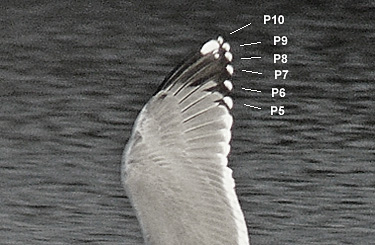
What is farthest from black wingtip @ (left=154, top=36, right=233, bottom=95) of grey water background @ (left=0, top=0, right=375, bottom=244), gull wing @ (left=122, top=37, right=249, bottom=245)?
grey water background @ (left=0, top=0, right=375, bottom=244)

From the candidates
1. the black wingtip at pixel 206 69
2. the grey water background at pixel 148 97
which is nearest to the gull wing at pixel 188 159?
the black wingtip at pixel 206 69

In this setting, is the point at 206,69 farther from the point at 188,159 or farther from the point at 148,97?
the point at 148,97

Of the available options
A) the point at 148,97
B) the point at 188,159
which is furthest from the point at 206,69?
the point at 148,97

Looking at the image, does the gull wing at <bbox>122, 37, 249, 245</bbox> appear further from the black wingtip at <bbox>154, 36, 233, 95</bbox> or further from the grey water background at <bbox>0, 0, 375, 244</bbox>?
the grey water background at <bbox>0, 0, 375, 244</bbox>

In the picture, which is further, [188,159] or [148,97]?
[148,97]

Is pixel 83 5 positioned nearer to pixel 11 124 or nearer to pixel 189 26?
pixel 189 26

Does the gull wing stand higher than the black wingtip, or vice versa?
the black wingtip
